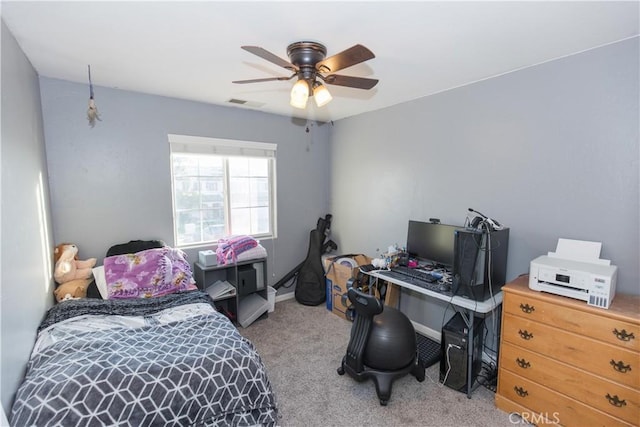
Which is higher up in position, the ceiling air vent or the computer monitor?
the ceiling air vent

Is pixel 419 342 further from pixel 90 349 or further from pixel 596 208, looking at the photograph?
pixel 90 349

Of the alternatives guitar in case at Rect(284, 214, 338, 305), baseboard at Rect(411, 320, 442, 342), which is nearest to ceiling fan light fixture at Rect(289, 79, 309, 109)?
guitar in case at Rect(284, 214, 338, 305)

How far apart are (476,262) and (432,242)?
2.22ft

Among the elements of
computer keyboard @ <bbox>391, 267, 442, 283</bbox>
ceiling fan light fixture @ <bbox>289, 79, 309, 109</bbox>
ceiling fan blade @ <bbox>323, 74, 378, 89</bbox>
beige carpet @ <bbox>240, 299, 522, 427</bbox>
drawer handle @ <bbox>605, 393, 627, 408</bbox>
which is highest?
ceiling fan blade @ <bbox>323, 74, 378, 89</bbox>

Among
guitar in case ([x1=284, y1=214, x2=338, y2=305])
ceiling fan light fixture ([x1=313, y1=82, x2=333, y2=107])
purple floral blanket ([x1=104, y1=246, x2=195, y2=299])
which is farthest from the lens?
guitar in case ([x1=284, y1=214, x2=338, y2=305])

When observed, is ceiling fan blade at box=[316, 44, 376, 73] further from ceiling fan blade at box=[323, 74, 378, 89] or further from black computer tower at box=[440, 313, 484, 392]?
black computer tower at box=[440, 313, 484, 392]

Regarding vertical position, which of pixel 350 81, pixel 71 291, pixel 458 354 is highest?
pixel 350 81

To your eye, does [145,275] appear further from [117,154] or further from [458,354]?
[458,354]

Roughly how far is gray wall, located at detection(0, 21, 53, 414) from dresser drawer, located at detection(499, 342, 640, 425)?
2.81m

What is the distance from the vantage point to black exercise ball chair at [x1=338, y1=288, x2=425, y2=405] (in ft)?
7.18

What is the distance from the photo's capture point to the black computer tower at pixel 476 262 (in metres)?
2.16

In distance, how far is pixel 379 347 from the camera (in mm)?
2217

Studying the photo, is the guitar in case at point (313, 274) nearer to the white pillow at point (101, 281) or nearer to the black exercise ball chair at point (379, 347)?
the black exercise ball chair at point (379, 347)

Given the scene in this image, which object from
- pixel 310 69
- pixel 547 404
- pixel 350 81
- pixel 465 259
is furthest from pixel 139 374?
pixel 547 404
